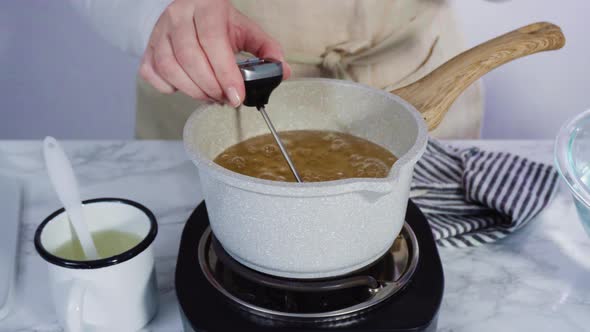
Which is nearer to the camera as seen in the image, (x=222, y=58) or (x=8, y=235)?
(x=222, y=58)

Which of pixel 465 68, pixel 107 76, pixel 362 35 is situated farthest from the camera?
pixel 107 76

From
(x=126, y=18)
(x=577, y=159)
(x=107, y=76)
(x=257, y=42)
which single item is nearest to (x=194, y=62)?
(x=257, y=42)

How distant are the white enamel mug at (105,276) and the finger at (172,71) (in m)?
0.14

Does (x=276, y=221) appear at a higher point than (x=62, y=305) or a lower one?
higher

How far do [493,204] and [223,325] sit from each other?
41 cm

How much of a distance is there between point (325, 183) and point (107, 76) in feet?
4.98

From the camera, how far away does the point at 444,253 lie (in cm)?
84

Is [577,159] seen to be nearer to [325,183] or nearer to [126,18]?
[325,183]

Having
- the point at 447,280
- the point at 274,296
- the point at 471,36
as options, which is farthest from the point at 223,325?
the point at 471,36

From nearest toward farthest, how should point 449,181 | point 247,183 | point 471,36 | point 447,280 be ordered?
point 247,183 < point 447,280 < point 449,181 < point 471,36

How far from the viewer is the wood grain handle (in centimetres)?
75

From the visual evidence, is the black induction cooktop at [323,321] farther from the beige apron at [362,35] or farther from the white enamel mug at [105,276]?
the beige apron at [362,35]

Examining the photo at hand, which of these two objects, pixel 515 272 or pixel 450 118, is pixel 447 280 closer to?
pixel 515 272

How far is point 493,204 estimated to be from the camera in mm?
857
